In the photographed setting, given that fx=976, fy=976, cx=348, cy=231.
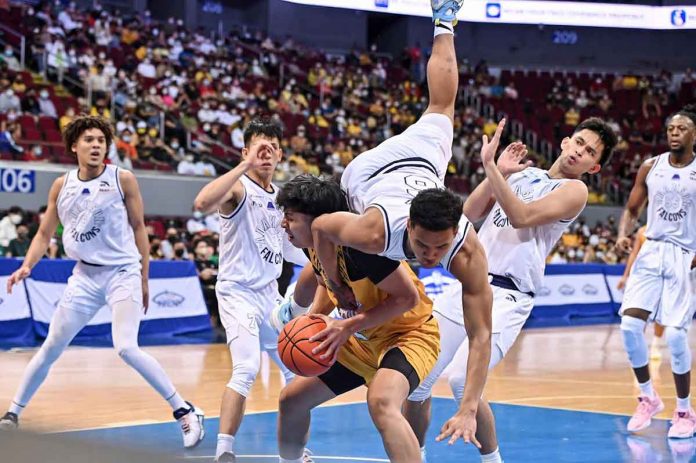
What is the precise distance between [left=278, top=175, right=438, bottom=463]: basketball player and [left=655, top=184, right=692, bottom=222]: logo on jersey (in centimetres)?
351

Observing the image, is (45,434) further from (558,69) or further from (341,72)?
(558,69)

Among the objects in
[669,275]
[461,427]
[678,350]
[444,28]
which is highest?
[444,28]

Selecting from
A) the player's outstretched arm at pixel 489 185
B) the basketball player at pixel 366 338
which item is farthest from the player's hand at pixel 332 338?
the player's outstretched arm at pixel 489 185

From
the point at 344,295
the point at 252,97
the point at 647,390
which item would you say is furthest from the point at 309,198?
the point at 252,97

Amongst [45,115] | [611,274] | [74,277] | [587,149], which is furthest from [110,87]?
[587,149]

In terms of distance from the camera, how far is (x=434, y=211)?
12.1 ft

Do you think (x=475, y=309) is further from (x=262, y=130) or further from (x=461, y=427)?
(x=262, y=130)

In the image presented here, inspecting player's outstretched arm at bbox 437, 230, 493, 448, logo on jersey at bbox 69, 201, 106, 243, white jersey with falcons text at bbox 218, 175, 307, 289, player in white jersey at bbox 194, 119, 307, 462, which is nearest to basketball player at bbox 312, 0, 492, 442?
player's outstretched arm at bbox 437, 230, 493, 448

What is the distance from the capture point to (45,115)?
17578 millimetres

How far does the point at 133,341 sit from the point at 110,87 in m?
13.6

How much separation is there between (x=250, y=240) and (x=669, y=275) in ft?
10.7

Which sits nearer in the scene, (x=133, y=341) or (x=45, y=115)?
(x=133, y=341)

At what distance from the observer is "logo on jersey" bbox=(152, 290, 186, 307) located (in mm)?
13336

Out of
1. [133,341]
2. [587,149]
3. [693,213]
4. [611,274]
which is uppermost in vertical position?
[587,149]
